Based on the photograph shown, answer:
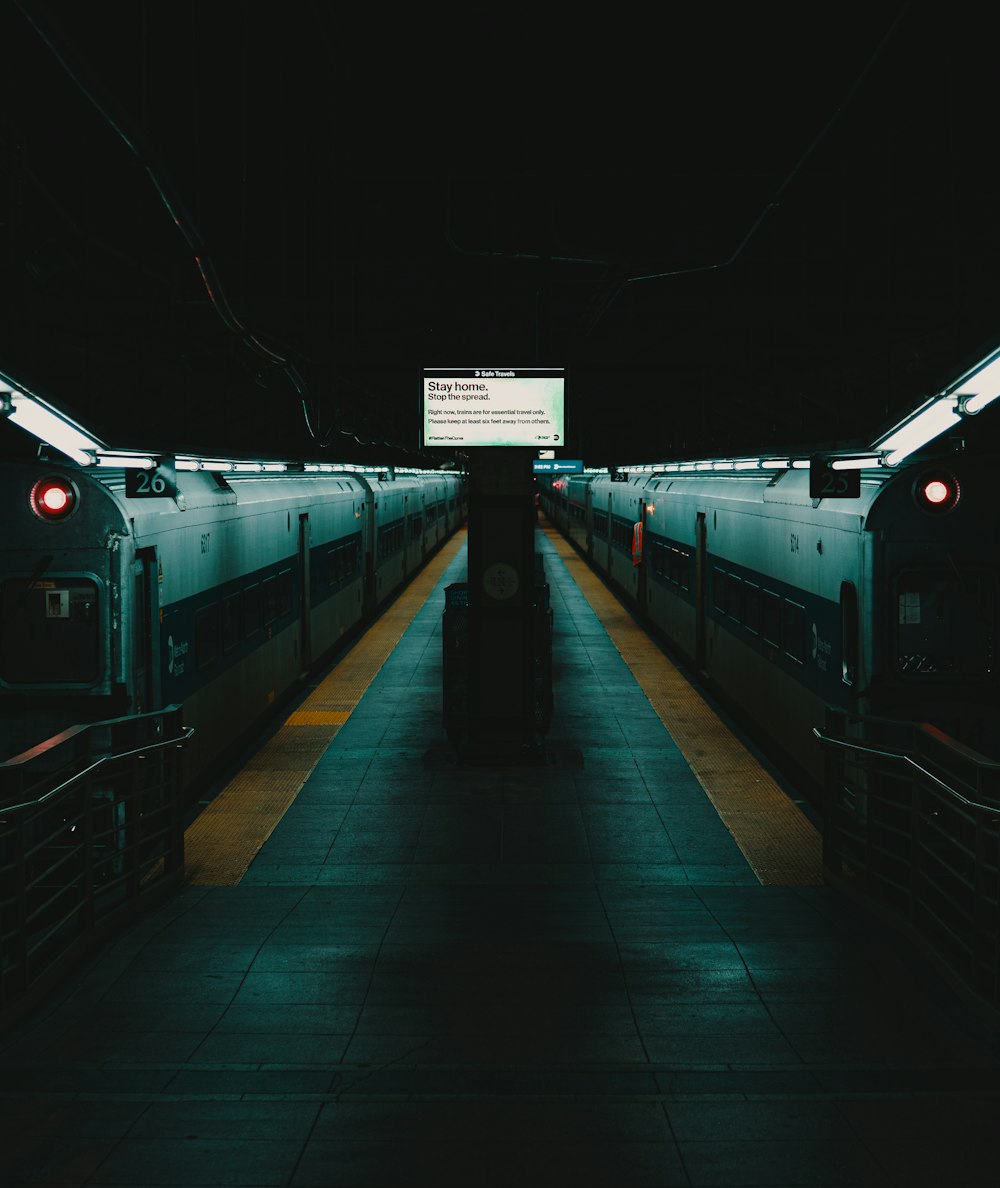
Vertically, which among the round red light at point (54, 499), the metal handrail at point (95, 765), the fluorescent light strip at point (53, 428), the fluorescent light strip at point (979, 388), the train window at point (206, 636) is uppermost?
the fluorescent light strip at point (979, 388)

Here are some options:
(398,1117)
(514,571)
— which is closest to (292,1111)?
(398,1117)

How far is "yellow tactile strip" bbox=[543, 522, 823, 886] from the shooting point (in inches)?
361

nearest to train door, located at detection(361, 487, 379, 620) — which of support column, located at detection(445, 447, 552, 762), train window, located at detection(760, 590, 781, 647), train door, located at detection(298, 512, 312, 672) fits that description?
train door, located at detection(298, 512, 312, 672)

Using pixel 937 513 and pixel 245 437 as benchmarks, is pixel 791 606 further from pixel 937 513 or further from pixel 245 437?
pixel 245 437

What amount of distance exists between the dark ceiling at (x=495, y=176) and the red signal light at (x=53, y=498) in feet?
1.69

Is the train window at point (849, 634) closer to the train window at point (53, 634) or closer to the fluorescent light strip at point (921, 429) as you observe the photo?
the fluorescent light strip at point (921, 429)

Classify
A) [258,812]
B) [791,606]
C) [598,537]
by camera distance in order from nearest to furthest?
[258,812], [791,606], [598,537]

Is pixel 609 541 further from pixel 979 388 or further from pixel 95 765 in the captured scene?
pixel 95 765

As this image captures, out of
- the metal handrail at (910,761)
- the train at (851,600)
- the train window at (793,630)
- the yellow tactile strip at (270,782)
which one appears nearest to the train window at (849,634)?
the train at (851,600)

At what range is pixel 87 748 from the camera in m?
7.31

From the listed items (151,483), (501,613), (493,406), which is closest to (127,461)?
(151,483)

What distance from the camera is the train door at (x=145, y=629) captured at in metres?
8.85

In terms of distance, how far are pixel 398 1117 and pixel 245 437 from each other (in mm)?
30261

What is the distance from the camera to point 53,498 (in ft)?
28.0
